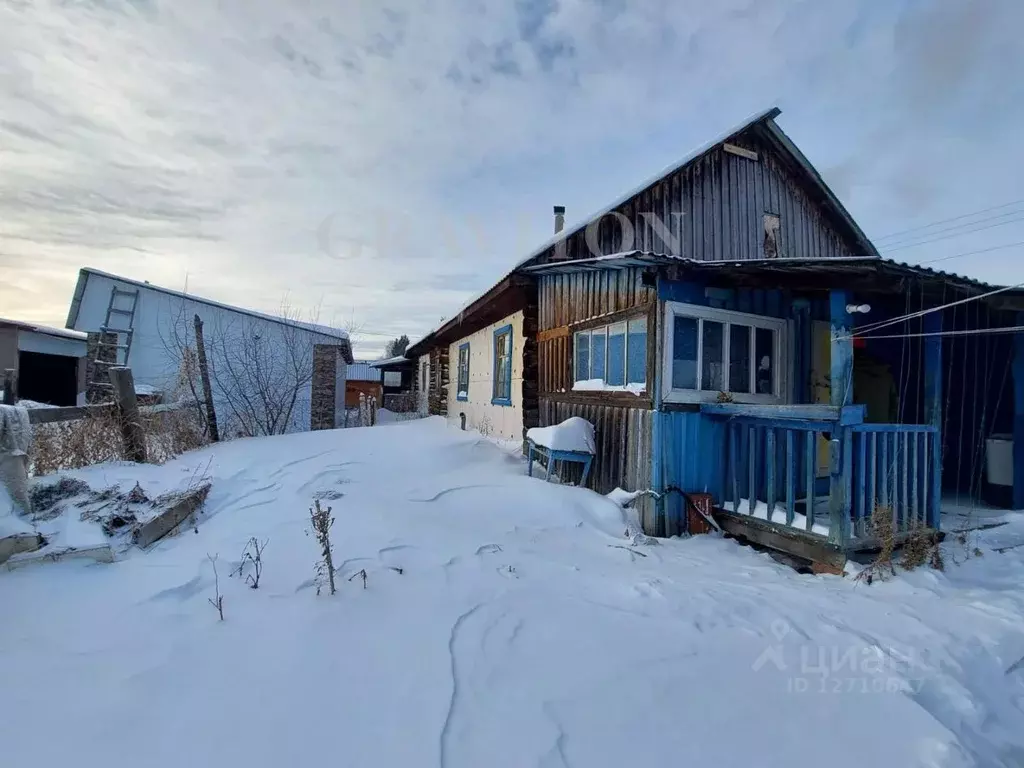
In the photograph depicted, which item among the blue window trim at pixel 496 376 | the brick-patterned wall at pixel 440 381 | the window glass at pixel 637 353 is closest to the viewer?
the window glass at pixel 637 353

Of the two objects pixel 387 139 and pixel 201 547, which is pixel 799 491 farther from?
pixel 387 139

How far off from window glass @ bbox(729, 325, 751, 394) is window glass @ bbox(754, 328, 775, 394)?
5.5 inches

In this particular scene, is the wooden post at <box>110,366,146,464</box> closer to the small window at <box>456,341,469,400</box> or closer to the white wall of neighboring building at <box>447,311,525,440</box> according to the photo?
the white wall of neighboring building at <box>447,311,525,440</box>

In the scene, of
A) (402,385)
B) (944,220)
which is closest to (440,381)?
(944,220)

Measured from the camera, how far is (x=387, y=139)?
863 centimetres

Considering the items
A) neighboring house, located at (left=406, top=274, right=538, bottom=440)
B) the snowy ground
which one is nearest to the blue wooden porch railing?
the snowy ground

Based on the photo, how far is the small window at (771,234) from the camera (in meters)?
9.66

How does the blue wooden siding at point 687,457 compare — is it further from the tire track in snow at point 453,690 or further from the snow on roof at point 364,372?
the snow on roof at point 364,372

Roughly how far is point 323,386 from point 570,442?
11.6 meters

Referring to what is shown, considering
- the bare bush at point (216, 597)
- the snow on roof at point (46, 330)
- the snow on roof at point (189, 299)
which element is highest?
the snow on roof at point (189, 299)

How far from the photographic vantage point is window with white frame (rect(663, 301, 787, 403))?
518 centimetres

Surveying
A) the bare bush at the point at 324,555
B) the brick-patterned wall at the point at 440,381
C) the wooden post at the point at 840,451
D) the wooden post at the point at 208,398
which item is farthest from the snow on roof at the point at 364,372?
the wooden post at the point at 840,451

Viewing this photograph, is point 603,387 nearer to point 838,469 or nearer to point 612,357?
point 612,357

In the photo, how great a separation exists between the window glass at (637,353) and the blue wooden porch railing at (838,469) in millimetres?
770
